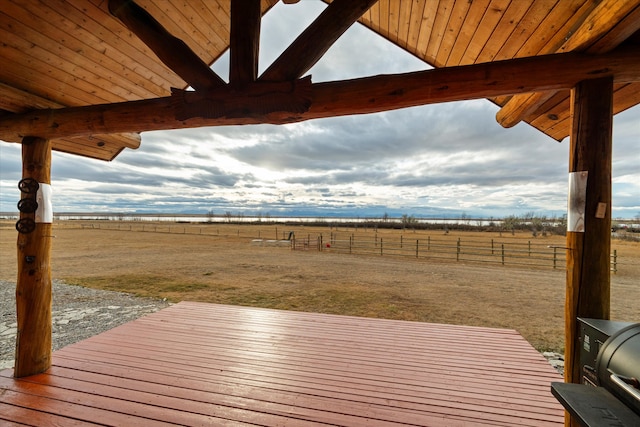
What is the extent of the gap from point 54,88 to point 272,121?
6.87 ft

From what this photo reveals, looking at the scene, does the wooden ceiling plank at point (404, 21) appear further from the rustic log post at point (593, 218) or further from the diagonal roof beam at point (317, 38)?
the rustic log post at point (593, 218)

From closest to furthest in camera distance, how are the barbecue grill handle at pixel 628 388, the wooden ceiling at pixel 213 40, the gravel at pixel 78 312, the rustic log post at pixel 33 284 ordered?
the barbecue grill handle at pixel 628 388 → the wooden ceiling at pixel 213 40 → the rustic log post at pixel 33 284 → the gravel at pixel 78 312

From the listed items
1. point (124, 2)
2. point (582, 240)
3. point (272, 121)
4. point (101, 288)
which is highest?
point (124, 2)

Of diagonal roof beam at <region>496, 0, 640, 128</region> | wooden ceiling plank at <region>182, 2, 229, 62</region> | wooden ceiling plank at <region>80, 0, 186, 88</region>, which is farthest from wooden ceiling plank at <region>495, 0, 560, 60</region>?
wooden ceiling plank at <region>80, 0, 186, 88</region>

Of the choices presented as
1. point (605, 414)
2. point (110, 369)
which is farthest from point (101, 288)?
point (605, 414)

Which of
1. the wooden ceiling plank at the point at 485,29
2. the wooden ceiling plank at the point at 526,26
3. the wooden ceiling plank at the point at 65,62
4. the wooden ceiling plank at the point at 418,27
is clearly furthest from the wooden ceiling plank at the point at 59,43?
the wooden ceiling plank at the point at 526,26

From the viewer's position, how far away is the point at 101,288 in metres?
7.24

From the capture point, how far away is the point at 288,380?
230 cm

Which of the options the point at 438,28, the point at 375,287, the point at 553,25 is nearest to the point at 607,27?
the point at 553,25

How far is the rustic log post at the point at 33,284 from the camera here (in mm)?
2334

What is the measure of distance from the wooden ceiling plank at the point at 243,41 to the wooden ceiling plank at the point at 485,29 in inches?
59.2

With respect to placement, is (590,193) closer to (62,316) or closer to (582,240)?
(582,240)

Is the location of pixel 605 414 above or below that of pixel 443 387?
above

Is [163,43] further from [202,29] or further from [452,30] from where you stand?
[452,30]
